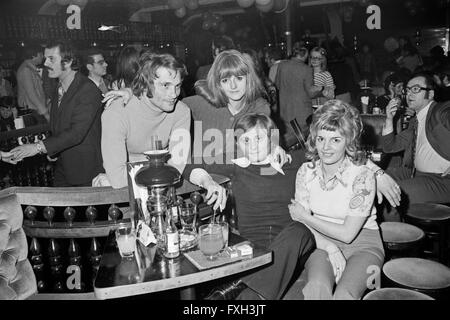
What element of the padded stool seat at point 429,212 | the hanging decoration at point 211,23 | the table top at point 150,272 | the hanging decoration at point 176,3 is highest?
the hanging decoration at point 176,3

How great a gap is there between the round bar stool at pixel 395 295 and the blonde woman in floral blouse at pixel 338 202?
9 cm

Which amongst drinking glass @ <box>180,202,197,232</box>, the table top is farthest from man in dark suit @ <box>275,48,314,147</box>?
the table top

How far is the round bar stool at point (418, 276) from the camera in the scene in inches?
77.2

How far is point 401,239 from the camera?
2.49m

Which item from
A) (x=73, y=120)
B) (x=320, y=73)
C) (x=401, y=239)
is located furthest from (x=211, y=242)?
(x=320, y=73)

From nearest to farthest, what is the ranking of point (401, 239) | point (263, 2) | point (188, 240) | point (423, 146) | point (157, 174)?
point (157, 174), point (188, 240), point (401, 239), point (423, 146), point (263, 2)

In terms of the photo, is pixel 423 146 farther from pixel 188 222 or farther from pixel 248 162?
pixel 188 222

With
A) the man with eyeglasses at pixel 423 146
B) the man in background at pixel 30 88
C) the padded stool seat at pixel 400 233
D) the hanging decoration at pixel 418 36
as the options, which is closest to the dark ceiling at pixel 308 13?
the hanging decoration at pixel 418 36

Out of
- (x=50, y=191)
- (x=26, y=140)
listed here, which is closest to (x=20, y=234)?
(x=50, y=191)

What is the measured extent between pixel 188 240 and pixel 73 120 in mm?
1384

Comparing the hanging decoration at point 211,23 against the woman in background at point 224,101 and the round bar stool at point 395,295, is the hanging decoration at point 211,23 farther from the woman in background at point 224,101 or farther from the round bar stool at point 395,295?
the round bar stool at point 395,295

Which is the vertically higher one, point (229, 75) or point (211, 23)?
point (211, 23)

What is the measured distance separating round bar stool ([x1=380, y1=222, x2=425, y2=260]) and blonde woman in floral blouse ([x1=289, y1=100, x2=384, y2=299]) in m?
0.28

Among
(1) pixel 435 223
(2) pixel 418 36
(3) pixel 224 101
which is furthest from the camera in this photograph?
(2) pixel 418 36
